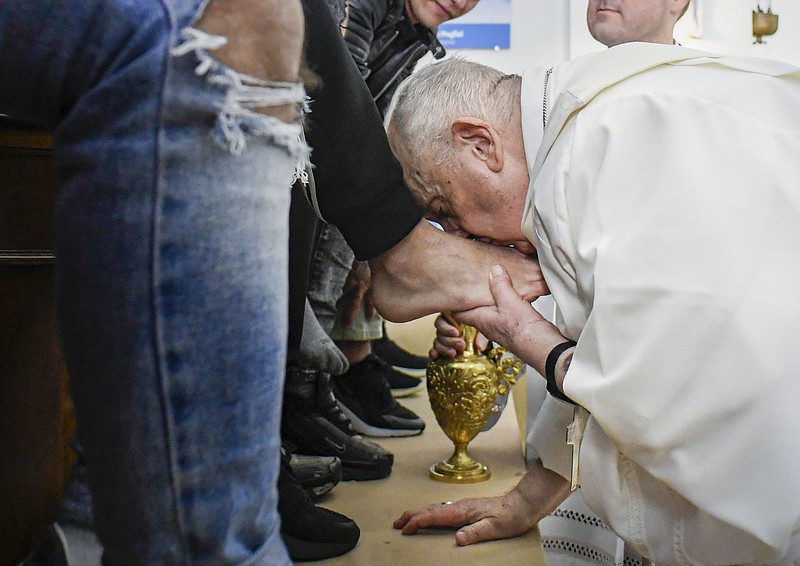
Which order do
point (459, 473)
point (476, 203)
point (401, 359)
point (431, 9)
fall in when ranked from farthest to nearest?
point (401, 359)
point (431, 9)
point (459, 473)
point (476, 203)

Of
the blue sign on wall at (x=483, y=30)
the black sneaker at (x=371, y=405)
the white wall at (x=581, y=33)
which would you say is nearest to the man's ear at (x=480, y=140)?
the black sneaker at (x=371, y=405)

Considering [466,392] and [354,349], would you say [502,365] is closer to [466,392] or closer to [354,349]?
[466,392]

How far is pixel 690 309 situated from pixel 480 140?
520mm

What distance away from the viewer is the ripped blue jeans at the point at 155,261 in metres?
0.63

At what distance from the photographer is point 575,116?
1264 mm

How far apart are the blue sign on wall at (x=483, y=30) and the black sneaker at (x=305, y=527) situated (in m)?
5.22

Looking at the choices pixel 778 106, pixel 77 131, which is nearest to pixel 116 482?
pixel 77 131

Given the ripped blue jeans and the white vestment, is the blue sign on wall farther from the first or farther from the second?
the ripped blue jeans

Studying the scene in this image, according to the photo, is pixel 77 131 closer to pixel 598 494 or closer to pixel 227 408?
pixel 227 408

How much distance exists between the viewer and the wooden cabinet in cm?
137

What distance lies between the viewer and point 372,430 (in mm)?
2463

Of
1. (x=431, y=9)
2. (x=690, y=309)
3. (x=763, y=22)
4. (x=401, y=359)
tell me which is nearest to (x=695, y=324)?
(x=690, y=309)

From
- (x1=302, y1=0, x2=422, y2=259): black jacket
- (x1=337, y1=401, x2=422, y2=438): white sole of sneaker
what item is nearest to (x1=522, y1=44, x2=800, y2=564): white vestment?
(x1=302, y1=0, x2=422, y2=259): black jacket

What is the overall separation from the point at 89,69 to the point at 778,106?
927mm
